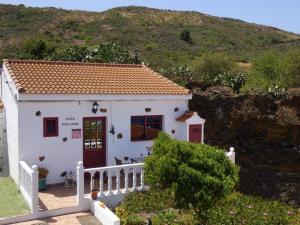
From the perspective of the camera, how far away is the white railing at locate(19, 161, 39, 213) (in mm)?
10336

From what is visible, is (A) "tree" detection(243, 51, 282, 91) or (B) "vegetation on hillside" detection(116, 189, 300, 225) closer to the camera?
(B) "vegetation on hillside" detection(116, 189, 300, 225)

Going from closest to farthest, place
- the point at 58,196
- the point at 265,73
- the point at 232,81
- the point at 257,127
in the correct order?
the point at 58,196 < the point at 257,127 < the point at 232,81 < the point at 265,73

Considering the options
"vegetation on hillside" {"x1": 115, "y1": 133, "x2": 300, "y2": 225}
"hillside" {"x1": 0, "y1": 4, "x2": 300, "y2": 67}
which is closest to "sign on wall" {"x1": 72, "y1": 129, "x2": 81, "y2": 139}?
"vegetation on hillside" {"x1": 115, "y1": 133, "x2": 300, "y2": 225}

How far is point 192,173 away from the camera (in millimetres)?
8789

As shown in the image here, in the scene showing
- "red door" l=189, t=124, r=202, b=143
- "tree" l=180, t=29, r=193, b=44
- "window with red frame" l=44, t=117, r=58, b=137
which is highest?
"tree" l=180, t=29, r=193, b=44

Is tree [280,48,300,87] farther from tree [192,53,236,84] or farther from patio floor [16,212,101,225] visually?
patio floor [16,212,101,225]

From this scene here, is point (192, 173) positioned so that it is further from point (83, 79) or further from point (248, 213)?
point (83, 79)

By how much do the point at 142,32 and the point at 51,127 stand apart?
1831 inches

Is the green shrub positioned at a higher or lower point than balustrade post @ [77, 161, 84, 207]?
lower

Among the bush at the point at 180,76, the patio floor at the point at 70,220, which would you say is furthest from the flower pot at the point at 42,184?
the bush at the point at 180,76

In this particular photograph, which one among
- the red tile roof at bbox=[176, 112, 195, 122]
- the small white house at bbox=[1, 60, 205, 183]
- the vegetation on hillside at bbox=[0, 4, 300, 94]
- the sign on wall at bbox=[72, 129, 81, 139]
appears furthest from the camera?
the vegetation on hillside at bbox=[0, 4, 300, 94]

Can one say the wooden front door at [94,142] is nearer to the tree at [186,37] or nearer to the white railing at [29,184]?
the white railing at [29,184]

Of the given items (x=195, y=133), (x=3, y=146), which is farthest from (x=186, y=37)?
(x=3, y=146)

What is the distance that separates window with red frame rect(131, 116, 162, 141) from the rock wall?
20.8 feet
